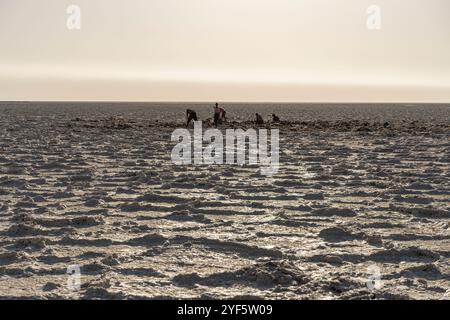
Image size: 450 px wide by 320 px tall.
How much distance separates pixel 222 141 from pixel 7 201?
16.1 m

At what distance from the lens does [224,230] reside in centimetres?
842

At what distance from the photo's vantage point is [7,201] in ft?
34.8

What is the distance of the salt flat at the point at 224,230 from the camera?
19.4 ft

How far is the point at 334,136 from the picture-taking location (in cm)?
2923

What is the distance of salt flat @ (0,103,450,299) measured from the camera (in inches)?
232
